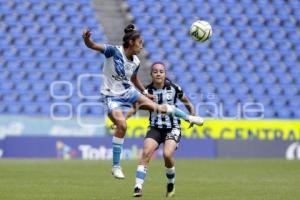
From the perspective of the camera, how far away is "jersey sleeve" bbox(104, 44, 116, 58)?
11523mm

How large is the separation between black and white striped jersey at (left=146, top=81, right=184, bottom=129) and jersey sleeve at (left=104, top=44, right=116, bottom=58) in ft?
2.71

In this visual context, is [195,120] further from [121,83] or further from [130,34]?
[130,34]

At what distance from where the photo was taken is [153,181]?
1486 cm

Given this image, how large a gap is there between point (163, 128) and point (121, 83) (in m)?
0.92

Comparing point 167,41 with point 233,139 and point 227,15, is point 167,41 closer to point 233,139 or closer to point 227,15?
point 227,15

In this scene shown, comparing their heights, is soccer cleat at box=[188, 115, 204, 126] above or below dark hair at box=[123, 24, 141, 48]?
below

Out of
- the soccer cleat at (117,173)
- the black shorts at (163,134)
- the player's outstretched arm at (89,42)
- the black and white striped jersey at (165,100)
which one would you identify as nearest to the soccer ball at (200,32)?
the black and white striped jersey at (165,100)

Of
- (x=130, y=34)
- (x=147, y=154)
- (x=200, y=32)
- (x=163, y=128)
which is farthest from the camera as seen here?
(x=200, y=32)

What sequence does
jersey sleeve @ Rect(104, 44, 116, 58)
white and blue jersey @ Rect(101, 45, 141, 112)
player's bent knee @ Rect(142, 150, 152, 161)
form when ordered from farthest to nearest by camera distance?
white and blue jersey @ Rect(101, 45, 141, 112) → jersey sleeve @ Rect(104, 44, 116, 58) → player's bent knee @ Rect(142, 150, 152, 161)

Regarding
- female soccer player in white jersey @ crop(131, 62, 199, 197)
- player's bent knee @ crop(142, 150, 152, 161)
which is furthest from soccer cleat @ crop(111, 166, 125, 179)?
player's bent knee @ crop(142, 150, 152, 161)

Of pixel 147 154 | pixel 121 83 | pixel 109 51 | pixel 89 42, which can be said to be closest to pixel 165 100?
pixel 121 83

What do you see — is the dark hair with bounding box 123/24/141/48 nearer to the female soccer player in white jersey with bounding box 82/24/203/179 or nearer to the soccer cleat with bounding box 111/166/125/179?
the female soccer player in white jersey with bounding box 82/24/203/179

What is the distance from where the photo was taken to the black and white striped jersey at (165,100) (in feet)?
38.4

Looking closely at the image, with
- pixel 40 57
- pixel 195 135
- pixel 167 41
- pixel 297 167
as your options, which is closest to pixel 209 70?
pixel 167 41
